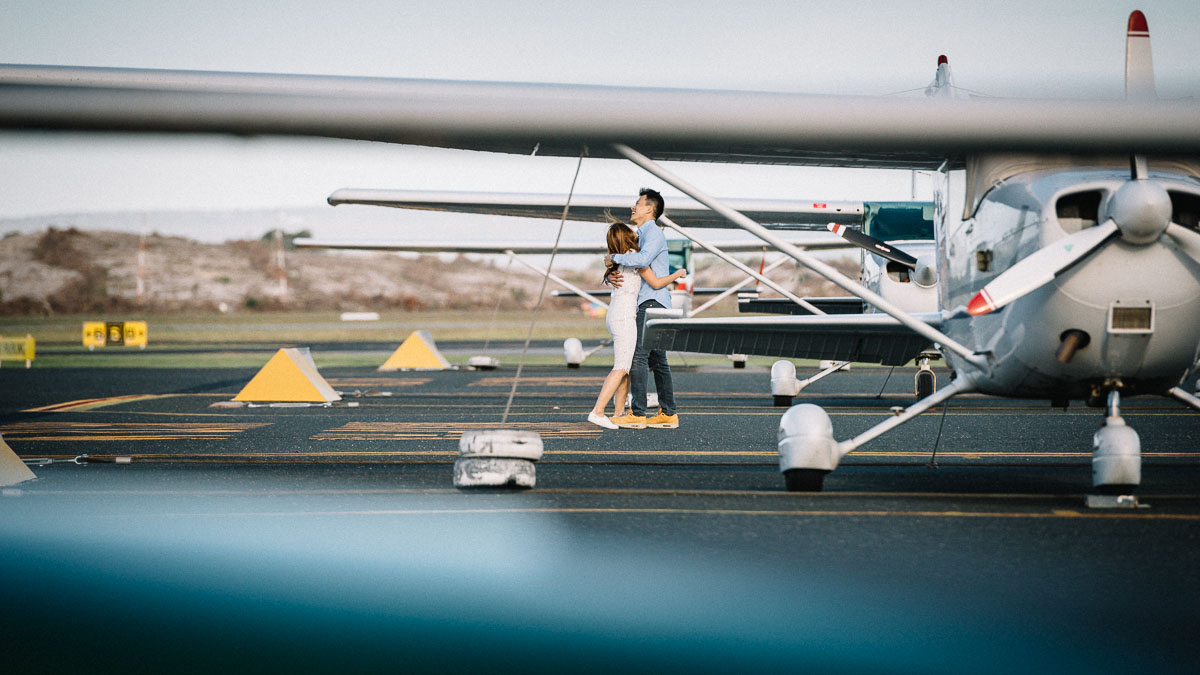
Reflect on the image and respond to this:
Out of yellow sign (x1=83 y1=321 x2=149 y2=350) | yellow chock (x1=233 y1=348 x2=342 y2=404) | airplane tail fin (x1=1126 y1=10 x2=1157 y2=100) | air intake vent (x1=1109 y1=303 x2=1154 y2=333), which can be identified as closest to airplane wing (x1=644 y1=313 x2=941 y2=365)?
airplane tail fin (x1=1126 y1=10 x2=1157 y2=100)

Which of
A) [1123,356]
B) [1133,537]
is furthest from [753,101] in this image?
[1133,537]

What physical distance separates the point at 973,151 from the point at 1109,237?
0.69 metres

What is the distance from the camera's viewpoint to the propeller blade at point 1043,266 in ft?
15.9

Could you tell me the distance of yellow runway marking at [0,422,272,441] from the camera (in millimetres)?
8719

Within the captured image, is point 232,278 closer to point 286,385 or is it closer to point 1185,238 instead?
point 286,385

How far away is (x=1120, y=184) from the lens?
4945 mm

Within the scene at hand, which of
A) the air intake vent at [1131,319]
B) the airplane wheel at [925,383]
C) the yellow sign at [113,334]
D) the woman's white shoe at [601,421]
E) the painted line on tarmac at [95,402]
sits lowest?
the air intake vent at [1131,319]

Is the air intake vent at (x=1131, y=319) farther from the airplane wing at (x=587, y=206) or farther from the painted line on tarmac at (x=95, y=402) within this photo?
the painted line on tarmac at (x=95, y=402)

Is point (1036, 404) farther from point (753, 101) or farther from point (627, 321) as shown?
point (753, 101)

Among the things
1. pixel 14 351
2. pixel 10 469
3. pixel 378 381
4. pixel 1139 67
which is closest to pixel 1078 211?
pixel 1139 67

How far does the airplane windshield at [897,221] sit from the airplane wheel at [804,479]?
8075 millimetres

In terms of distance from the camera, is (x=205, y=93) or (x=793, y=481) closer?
(x=205, y=93)

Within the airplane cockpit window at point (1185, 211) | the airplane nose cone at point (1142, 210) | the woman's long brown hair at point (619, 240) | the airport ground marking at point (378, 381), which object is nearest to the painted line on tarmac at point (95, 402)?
the airport ground marking at point (378, 381)

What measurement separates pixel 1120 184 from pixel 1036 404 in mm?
8128
